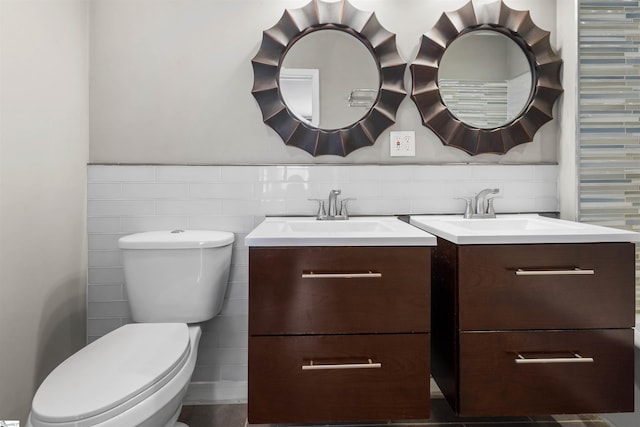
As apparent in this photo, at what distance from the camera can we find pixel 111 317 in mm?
1931

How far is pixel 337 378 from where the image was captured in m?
1.31

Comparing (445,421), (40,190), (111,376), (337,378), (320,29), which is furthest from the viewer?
(320,29)

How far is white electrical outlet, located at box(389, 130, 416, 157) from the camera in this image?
1.94 metres

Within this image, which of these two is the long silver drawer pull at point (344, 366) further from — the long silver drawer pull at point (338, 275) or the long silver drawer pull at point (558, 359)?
the long silver drawer pull at point (558, 359)

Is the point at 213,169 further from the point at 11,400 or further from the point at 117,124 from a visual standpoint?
the point at 11,400

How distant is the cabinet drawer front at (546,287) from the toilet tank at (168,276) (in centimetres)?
96

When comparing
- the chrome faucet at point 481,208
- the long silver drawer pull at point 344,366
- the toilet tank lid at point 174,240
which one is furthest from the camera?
the chrome faucet at point 481,208

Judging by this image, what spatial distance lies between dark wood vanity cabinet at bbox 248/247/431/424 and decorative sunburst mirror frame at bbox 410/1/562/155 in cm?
85

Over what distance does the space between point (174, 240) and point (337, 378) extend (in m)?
0.82

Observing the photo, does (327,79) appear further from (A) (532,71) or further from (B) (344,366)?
(B) (344,366)

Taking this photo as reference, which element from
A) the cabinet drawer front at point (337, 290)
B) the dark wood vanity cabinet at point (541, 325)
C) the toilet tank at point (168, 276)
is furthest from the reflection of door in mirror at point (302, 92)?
the dark wood vanity cabinet at point (541, 325)

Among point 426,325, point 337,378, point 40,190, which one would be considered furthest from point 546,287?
point 40,190

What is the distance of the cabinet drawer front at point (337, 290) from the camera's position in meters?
1.31

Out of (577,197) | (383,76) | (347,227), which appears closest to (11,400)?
(347,227)
